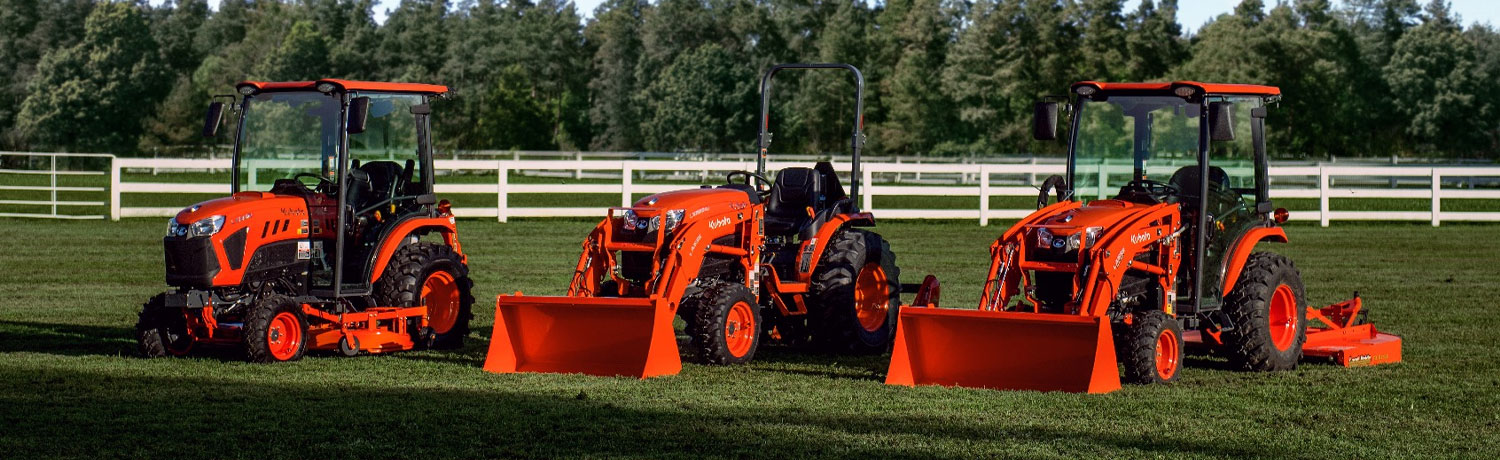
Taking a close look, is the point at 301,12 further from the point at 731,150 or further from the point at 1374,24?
the point at 1374,24

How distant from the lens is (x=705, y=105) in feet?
296

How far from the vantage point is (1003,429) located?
822 cm

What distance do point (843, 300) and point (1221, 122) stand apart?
3.08 metres

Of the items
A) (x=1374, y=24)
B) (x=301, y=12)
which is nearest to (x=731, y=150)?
(x=1374, y=24)

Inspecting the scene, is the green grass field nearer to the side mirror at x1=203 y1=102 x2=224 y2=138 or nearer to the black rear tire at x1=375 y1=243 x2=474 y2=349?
the black rear tire at x1=375 y1=243 x2=474 y2=349

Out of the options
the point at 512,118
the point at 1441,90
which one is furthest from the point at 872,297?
the point at 512,118

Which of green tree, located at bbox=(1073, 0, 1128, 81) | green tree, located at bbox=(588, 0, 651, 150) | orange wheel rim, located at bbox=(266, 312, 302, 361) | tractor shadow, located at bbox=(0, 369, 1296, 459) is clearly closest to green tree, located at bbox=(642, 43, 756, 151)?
green tree, located at bbox=(588, 0, 651, 150)

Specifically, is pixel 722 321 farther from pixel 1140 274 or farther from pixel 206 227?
pixel 206 227

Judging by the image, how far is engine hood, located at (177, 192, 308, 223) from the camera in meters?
10.8

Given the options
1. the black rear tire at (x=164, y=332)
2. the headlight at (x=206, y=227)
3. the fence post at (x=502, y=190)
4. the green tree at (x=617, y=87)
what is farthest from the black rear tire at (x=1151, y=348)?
the green tree at (x=617, y=87)

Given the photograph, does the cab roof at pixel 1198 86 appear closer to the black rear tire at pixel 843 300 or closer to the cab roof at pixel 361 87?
the black rear tire at pixel 843 300

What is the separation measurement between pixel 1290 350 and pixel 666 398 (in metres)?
4.18

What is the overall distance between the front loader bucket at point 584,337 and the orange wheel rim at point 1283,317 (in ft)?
12.9

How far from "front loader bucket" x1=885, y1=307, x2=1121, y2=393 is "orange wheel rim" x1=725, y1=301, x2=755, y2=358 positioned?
4.39ft
